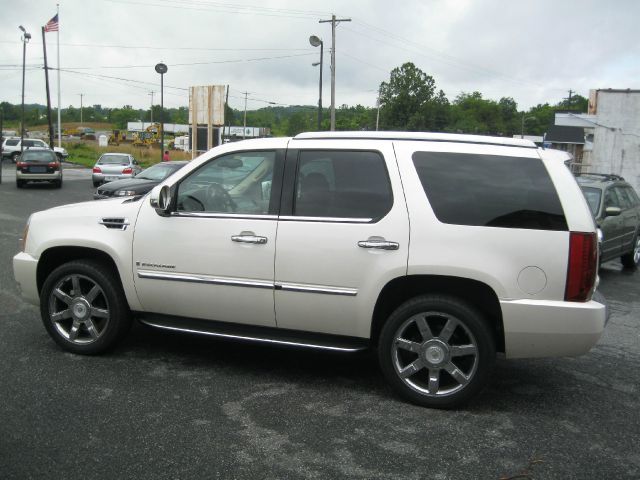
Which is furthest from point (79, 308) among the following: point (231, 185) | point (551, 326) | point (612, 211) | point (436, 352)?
point (612, 211)

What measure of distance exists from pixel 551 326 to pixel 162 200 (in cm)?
289

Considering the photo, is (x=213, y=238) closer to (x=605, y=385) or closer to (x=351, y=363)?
(x=351, y=363)

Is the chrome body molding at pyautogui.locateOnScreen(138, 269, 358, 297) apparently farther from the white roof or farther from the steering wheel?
the white roof

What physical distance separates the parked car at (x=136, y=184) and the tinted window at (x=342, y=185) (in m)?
10.8

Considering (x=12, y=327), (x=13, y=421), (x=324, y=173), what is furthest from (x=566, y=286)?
(x=12, y=327)

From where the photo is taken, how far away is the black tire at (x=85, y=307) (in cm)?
518

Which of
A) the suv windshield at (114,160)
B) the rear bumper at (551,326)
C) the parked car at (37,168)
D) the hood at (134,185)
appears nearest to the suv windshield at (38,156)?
the parked car at (37,168)

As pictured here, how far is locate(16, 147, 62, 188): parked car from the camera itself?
25.1 meters

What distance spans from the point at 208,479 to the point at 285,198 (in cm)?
208

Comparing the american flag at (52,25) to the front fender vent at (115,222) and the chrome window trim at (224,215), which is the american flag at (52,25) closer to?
the front fender vent at (115,222)

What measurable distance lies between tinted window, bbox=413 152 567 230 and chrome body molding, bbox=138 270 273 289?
4.48ft

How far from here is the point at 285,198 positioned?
4.70 meters

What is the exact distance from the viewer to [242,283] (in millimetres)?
4691

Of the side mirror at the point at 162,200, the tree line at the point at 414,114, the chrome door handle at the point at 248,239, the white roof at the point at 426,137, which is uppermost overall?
the tree line at the point at 414,114
